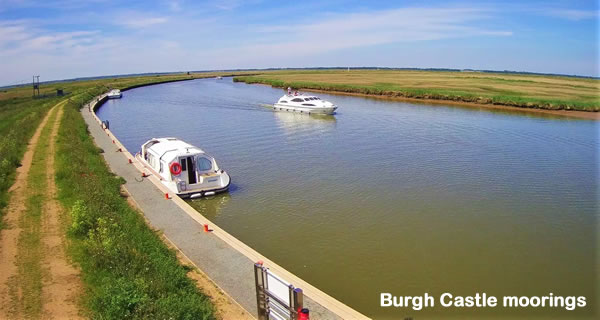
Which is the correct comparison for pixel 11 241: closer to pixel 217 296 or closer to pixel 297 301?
pixel 217 296

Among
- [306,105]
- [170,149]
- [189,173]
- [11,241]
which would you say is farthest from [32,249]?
[306,105]

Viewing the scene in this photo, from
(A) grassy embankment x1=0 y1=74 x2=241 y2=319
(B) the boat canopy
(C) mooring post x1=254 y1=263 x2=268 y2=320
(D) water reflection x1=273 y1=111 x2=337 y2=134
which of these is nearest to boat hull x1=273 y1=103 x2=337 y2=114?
(D) water reflection x1=273 y1=111 x2=337 y2=134

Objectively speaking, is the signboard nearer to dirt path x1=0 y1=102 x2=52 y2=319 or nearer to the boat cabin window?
dirt path x1=0 y1=102 x2=52 y2=319

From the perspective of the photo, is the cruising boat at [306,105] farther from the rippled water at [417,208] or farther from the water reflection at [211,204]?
the water reflection at [211,204]

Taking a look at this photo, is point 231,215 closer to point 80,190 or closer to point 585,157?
point 80,190

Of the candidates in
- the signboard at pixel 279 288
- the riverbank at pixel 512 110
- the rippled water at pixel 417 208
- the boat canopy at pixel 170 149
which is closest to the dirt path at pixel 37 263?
the signboard at pixel 279 288

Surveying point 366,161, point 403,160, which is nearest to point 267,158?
point 366,161
